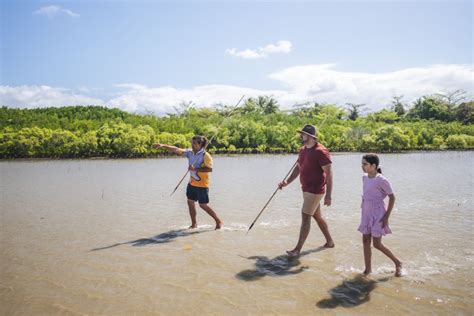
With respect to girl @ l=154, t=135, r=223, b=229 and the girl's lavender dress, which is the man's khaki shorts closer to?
the girl's lavender dress

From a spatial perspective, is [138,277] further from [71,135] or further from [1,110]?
[1,110]

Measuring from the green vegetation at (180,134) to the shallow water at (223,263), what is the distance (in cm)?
2683

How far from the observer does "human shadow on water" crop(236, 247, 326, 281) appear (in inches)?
210

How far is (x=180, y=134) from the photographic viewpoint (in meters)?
51.5

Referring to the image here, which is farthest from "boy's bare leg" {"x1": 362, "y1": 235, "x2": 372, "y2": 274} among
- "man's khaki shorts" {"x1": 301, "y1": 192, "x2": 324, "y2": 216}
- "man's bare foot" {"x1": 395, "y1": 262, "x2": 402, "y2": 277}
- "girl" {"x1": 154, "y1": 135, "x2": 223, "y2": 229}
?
"girl" {"x1": 154, "y1": 135, "x2": 223, "y2": 229}

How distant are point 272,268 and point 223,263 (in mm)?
801

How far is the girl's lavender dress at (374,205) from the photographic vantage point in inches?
196

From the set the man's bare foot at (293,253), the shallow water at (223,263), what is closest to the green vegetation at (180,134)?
the shallow water at (223,263)

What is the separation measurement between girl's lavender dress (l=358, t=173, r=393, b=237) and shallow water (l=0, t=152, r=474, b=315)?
694 millimetres

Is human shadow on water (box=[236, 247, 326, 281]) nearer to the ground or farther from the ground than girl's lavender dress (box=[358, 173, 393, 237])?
nearer to the ground

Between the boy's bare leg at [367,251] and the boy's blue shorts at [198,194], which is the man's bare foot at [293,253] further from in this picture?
the boy's blue shorts at [198,194]

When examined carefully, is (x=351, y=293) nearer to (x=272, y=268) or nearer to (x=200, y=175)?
(x=272, y=268)

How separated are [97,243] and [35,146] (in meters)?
Result: 41.6

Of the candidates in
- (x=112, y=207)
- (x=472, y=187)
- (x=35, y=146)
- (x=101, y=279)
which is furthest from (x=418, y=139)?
(x=101, y=279)
